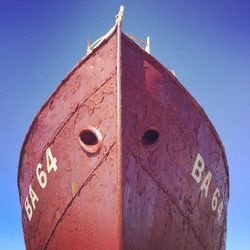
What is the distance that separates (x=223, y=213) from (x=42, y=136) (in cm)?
289

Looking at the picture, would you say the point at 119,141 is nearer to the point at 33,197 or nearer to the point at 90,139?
the point at 90,139

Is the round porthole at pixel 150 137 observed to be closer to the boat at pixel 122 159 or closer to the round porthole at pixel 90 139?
the boat at pixel 122 159

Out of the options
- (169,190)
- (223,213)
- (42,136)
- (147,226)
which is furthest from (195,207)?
(42,136)

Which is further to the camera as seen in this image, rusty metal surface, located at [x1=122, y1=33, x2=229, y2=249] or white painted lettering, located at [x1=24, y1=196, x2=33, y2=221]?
white painted lettering, located at [x1=24, y1=196, x2=33, y2=221]

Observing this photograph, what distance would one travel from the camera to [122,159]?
342cm

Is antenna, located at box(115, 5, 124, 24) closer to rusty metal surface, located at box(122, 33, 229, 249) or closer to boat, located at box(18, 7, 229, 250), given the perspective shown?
boat, located at box(18, 7, 229, 250)

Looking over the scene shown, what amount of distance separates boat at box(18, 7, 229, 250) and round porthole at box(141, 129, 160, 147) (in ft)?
0.05

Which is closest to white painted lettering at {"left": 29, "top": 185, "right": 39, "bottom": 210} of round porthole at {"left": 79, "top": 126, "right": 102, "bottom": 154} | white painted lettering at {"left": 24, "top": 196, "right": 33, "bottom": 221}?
white painted lettering at {"left": 24, "top": 196, "right": 33, "bottom": 221}

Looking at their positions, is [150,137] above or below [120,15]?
below

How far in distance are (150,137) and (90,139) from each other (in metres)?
0.71

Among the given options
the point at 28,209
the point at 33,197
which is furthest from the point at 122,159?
the point at 28,209

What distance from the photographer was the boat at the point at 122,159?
11.4 feet

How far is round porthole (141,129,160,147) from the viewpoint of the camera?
3769mm

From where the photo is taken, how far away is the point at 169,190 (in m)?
3.79
